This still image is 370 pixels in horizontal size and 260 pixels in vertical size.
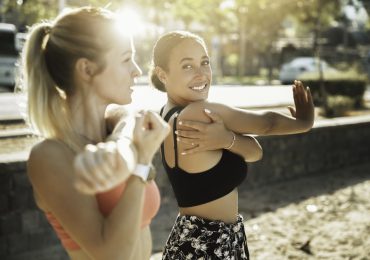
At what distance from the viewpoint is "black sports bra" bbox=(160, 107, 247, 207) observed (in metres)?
2.28

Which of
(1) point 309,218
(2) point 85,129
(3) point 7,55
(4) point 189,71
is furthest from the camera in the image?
(3) point 7,55

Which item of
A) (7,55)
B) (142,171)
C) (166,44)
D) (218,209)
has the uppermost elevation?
(166,44)

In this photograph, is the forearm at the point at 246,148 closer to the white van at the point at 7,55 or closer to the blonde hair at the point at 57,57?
the blonde hair at the point at 57,57

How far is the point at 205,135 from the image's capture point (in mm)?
2174

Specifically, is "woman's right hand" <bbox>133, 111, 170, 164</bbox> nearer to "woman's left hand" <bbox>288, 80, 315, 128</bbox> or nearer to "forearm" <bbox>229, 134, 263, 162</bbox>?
"forearm" <bbox>229, 134, 263, 162</bbox>

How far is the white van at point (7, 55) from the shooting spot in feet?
62.5

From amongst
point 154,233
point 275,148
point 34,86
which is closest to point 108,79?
point 34,86

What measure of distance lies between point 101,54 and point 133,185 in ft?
1.69

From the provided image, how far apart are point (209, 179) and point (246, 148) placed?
24cm

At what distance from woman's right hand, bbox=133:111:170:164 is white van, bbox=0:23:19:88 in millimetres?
18731

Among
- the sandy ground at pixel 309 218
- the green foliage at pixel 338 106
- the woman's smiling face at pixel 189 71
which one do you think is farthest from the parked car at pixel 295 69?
the woman's smiling face at pixel 189 71

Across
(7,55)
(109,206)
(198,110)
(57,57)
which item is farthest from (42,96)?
(7,55)

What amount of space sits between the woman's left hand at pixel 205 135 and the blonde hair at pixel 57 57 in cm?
56

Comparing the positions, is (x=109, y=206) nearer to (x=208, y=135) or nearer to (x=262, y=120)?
(x=208, y=135)
